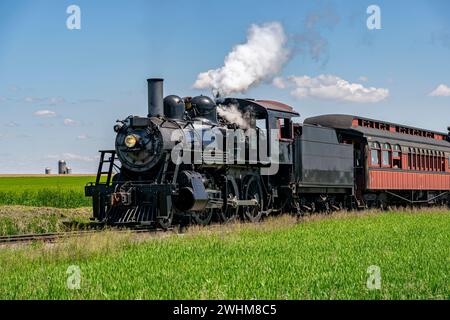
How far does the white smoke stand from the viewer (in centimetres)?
1905

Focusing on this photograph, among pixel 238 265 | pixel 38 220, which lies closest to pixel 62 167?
pixel 38 220

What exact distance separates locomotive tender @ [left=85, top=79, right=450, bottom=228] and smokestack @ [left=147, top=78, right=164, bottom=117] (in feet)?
0.09

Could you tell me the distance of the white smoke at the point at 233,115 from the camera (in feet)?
62.5

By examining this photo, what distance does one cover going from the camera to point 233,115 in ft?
62.9

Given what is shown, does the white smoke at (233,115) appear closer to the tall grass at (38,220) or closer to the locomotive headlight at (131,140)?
the locomotive headlight at (131,140)

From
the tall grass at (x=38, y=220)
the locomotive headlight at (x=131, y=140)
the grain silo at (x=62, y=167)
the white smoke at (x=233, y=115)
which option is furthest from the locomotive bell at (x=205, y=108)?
the grain silo at (x=62, y=167)

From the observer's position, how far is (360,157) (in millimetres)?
24594

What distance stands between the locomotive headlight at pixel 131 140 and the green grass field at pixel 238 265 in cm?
335

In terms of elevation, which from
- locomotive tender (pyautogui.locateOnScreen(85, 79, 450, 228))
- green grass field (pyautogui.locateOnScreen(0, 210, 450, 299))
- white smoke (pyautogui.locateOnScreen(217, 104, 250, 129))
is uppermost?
A: white smoke (pyautogui.locateOnScreen(217, 104, 250, 129))

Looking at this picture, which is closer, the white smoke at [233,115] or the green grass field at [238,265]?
the green grass field at [238,265]

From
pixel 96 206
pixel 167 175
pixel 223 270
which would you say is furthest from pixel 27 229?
pixel 223 270

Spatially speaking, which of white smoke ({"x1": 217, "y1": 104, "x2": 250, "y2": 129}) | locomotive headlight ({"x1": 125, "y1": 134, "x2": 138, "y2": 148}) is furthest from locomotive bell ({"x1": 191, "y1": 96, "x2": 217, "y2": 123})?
locomotive headlight ({"x1": 125, "y1": 134, "x2": 138, "y2": 148})

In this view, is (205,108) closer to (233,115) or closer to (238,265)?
(233,115)

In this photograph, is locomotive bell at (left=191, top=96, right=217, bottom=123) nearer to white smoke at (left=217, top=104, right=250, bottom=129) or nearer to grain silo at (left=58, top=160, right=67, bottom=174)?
white smoke at (left=217, top=104, right=250, bottom=129)
